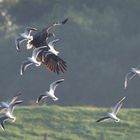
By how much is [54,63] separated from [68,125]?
8275 mm

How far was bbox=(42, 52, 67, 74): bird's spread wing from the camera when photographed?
1744 cm

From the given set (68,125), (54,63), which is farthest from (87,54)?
(54,63)

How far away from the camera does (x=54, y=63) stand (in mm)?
17547

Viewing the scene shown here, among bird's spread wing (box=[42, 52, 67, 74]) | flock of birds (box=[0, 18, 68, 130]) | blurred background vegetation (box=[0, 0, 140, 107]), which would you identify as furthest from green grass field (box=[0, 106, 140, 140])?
blurred background vegetation (box=[0, 0, 140, 107])

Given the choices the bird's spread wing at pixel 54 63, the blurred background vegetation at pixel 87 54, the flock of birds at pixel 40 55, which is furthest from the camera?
the blurred background vegetation at pixel 87 54

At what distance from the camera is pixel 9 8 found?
51.6 m

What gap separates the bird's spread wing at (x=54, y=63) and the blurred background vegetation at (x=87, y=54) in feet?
80.5

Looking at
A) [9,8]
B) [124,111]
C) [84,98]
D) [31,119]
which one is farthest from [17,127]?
[9,8]

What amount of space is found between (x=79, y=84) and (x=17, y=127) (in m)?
19.4

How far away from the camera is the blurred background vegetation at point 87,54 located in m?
44.0

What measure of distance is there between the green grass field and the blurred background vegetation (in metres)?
15.2

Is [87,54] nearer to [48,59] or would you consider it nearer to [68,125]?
[68,125]

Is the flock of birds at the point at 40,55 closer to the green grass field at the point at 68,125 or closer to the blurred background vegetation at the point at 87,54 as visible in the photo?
the green grass field at the point at 68,125

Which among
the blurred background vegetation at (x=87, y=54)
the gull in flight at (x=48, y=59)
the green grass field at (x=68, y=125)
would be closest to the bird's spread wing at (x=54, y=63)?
the gull in flight at (x=48, y=59)
